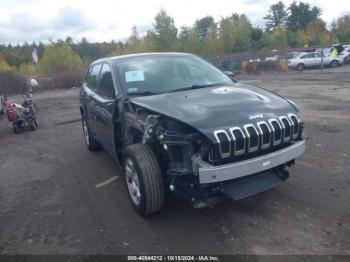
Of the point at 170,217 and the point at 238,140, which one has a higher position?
the point at 238,140

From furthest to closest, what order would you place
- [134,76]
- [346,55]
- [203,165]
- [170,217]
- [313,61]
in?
[346,55] → [313,61] → [134,76] → [170,217] → [203,165]

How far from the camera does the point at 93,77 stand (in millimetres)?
6047

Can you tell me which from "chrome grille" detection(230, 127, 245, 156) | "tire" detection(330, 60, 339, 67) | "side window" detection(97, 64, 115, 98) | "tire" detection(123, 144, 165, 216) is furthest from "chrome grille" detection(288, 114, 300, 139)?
"tire" detection(330, 60, 339, 67)

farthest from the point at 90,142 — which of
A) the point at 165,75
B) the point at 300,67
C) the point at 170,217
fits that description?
the point at 300,67

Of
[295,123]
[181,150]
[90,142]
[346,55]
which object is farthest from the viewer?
[346,55]

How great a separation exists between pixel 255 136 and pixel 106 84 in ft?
8.30

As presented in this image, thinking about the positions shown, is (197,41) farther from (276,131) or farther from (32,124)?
(276,131)

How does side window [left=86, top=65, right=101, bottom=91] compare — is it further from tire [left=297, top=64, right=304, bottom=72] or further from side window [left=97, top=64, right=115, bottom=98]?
tire [left=297, top=64, right=304, bottom=72]

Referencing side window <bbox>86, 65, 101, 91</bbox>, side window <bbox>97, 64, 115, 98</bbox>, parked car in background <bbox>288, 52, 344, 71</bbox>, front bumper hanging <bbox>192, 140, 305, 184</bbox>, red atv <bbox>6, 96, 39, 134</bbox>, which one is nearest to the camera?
front bumper hanging <bbox>192, 140, 305, 184</bbox>

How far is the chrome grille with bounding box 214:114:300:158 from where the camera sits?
328cm

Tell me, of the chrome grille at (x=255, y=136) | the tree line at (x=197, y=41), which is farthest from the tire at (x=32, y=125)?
the tree line at (x=197, y=41)

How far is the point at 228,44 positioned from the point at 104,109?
145 ft

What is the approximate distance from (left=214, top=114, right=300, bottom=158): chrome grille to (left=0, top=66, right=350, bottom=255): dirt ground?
2.87 ft

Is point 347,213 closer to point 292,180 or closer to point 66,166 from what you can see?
point 292,180
